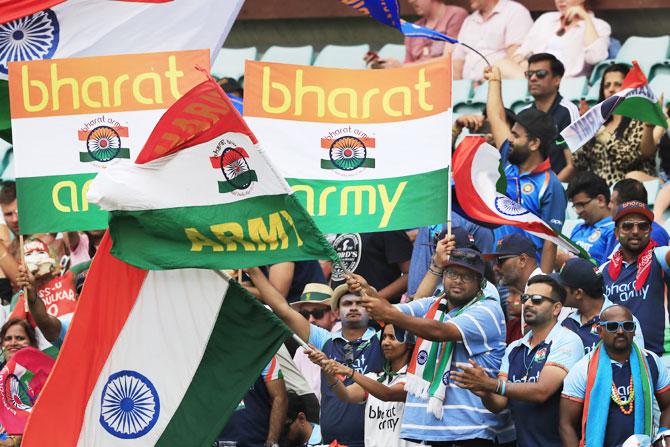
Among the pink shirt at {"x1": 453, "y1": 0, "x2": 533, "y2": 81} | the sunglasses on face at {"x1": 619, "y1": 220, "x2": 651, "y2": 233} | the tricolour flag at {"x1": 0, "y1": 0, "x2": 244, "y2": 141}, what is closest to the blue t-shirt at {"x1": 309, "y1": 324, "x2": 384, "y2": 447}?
the sunglasses on face at {"x1": 619, "y1": 220, "x2": 651, "y2": 233}

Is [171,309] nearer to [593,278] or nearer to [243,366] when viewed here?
[243,366]

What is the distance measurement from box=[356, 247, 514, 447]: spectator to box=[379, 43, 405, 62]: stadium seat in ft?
22.0

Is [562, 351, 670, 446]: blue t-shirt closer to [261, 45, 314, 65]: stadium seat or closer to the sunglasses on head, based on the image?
the sunglasses on head

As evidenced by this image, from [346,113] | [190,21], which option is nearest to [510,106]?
[190,21]

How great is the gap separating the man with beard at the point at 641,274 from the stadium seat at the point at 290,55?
23.5 feet

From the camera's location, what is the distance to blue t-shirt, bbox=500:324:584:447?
909 cm

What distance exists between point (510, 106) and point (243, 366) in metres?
6.26

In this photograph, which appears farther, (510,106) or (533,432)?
(510,106)

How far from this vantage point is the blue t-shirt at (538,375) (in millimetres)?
9094

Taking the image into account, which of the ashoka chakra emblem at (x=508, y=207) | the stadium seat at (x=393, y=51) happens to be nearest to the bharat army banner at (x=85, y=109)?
the ashoka chakra emblem at (x=508, y=207)

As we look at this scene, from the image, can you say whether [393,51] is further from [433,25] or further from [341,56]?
[433,25]

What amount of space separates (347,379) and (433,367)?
882 mm

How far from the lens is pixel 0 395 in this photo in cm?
1041

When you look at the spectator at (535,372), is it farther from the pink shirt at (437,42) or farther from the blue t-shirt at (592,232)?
the pink shirt at (437,42)
